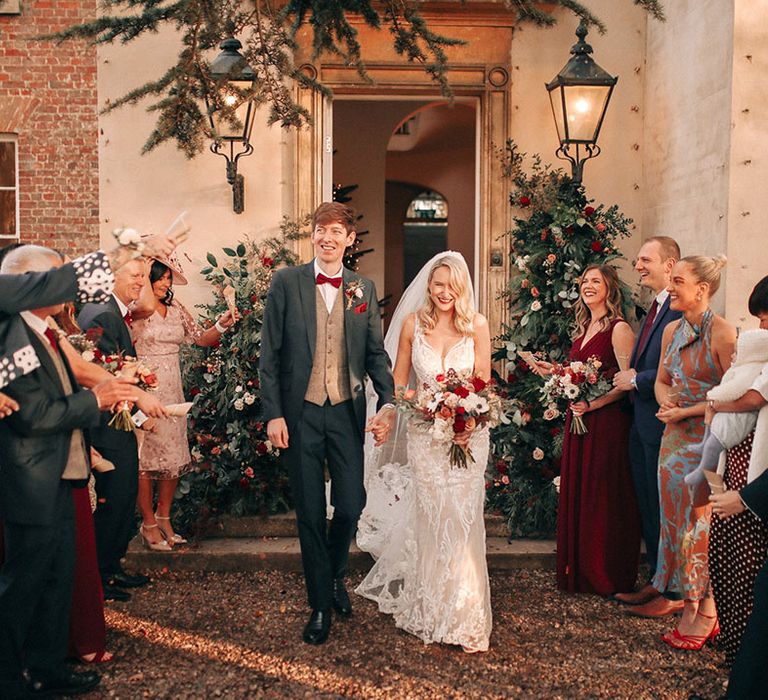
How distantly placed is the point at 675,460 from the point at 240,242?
393 cm

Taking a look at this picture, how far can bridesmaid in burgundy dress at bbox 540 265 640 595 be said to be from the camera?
4895 mm

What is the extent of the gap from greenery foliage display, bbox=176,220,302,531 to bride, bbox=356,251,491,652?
1278mm

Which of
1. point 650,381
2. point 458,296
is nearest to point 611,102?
point 650,381

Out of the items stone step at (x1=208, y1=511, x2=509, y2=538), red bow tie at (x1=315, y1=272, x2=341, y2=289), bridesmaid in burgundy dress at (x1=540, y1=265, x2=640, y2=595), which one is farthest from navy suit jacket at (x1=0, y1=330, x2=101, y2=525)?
bridesmaid in burgundy dress at (x1=540, y1=265, x2=640, y2=595)

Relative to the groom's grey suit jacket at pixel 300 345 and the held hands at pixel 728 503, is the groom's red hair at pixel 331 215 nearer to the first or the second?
the groom's grey suit jacket at pixel 300 345

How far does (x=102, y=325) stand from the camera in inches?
179

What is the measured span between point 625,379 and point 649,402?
0.64 ft

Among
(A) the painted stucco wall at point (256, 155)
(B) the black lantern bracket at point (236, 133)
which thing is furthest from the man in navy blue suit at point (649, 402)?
(B) the black lantern bracket at point (236, 133)

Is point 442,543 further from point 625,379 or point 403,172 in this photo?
point 403,172

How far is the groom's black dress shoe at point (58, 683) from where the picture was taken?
11.6ft

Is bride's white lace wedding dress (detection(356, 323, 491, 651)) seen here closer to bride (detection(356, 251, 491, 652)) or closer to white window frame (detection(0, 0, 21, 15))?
bride (detection(356, 251, 491, 652))

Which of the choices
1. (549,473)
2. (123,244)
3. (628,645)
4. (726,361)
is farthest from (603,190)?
(123,244)

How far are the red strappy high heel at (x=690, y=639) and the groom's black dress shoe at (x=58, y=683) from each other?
113 inches

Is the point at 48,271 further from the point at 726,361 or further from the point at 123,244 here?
the point at 726,361
